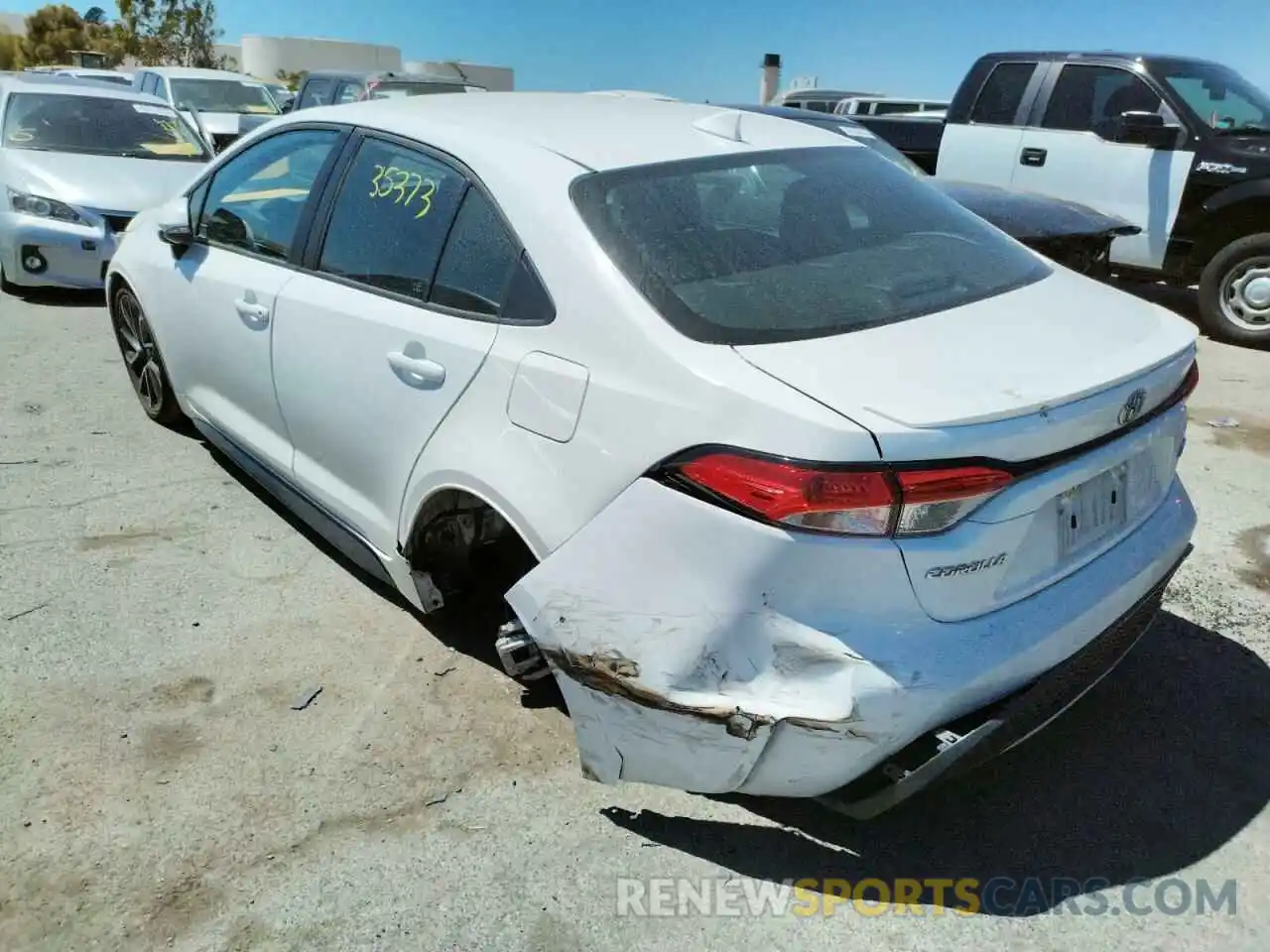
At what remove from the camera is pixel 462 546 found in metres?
3.07

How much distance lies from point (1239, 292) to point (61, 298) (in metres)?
8.85

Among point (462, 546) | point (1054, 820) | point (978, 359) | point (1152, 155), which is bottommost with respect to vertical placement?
point (1054, 820)

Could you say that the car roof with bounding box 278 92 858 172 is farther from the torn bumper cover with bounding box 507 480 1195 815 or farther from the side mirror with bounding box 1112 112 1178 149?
the side mirror with bounding box 1112 112 1178 149

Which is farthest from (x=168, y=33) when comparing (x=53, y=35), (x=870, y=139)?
(x=870, y=139)

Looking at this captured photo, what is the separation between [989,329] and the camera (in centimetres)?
242

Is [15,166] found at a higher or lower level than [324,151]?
lower

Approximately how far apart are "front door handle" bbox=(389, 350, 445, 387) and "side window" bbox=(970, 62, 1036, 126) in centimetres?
711

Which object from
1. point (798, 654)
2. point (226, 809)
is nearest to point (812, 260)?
point (798, 654)

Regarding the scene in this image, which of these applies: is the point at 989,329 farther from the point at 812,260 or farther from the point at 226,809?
the point at 226,809

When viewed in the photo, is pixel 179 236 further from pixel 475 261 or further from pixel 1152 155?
pixel 1152 155

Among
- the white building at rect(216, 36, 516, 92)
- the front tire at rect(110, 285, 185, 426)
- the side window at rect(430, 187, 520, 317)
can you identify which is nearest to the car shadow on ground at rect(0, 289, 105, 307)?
the front tire at rect(110, 285, 185, 426)

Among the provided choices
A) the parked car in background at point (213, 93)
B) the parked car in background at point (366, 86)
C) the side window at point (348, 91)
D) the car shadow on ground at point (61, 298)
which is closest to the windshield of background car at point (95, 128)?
the car shadow on ground at point (61, 298)

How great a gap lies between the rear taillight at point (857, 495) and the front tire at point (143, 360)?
3.51 m

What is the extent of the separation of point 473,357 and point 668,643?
3.16 feet
